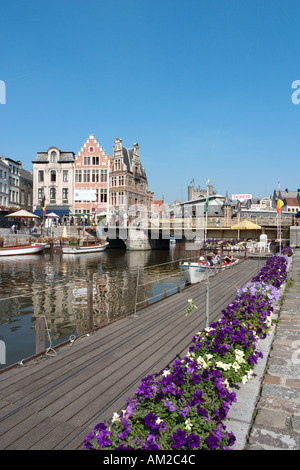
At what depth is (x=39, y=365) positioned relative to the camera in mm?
6035

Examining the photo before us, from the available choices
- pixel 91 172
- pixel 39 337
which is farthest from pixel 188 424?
pixel 91 172

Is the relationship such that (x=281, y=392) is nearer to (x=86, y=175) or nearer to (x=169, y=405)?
(x=169, y=405)

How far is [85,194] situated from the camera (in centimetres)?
6172

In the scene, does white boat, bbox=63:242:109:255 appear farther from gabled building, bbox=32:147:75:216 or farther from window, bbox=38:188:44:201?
window, bbox=38:188:44:201

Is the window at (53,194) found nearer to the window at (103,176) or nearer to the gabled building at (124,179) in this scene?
the window at (103,176)

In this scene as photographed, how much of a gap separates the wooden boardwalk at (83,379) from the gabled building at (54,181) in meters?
57.4

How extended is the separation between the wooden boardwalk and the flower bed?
0.84 m

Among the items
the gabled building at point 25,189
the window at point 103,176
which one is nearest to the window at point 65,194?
the window at point 103,176

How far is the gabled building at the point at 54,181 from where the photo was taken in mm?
63219

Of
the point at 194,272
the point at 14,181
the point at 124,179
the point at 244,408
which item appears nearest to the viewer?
the point at 244,408

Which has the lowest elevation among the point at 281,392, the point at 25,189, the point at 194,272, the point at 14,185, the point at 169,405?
the point at 281,392

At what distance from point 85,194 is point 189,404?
60.9 m
